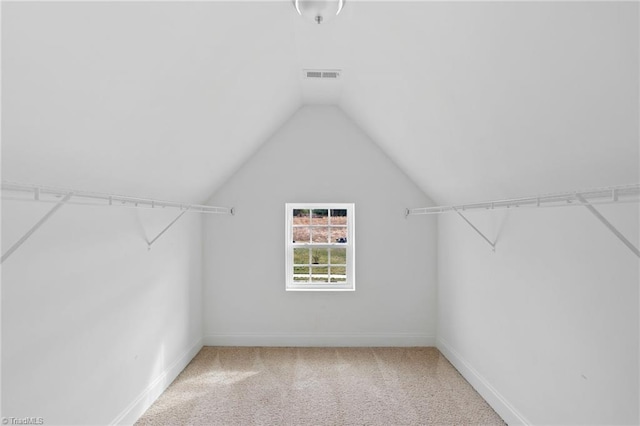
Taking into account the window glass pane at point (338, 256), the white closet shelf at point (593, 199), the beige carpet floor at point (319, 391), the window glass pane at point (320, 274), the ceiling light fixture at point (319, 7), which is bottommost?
the beige carpet floor at point (319, 391)

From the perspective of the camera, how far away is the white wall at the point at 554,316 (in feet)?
5.69

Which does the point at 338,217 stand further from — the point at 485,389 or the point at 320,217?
the point at 485,389

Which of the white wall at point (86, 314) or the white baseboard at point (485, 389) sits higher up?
the white wall at point (86, 314)

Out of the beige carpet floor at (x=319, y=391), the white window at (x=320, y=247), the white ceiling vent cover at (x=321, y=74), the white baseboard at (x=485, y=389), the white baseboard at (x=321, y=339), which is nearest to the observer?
the white baseboard at (x=485, y=389)

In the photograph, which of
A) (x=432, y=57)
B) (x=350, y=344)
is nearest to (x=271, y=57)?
(x=432, y=57)

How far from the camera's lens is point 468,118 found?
212 cm

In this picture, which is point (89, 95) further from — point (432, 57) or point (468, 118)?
point (468, 118)

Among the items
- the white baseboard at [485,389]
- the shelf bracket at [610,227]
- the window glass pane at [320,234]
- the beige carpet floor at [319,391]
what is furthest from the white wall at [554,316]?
the window glass pane at [320,234]

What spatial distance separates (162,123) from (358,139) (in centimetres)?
261

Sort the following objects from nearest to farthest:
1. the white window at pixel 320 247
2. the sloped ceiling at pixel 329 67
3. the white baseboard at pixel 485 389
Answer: the sloped ceiling at pixel 329 67 < the white baseboard at pixel 485 389 < the white window at pixel 320 247

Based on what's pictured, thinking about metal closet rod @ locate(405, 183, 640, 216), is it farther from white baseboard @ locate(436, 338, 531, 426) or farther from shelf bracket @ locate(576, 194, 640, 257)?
white baseboard @ locate(436, 338, 531, 426)

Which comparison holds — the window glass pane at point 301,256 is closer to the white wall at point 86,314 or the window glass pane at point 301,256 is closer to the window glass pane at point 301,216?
the window glass pane at point 301,216

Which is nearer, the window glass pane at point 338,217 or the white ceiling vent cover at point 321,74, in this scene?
the white ceiling vent cover at point 321,74

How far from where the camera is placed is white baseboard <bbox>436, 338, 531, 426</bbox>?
2589 mm
